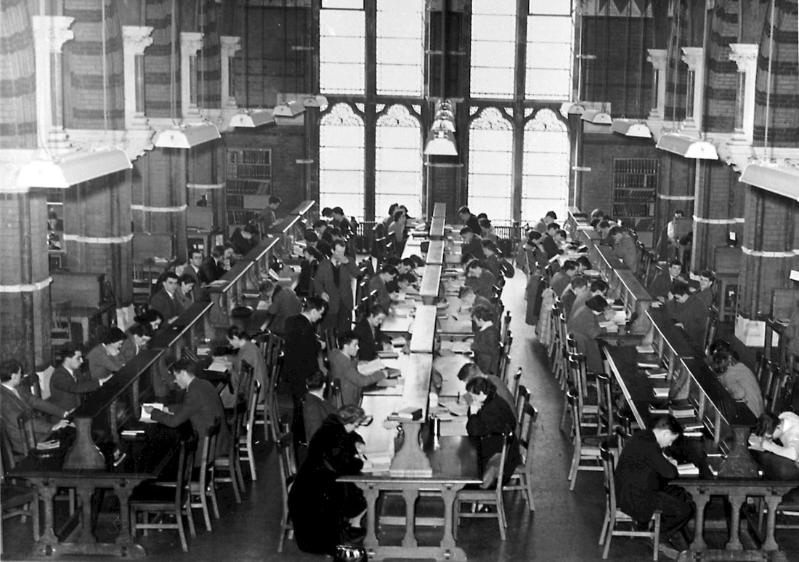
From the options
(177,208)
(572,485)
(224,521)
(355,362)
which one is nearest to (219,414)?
(224,521)

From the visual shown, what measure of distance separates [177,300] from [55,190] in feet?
24.6

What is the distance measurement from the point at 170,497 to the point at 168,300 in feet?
19.9

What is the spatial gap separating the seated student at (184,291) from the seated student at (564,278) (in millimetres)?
5275

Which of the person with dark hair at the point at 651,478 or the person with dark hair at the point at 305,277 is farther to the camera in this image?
the person with dark hair at the point at 305,277

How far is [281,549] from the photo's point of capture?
1165 centimetres

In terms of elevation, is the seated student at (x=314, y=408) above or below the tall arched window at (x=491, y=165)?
below

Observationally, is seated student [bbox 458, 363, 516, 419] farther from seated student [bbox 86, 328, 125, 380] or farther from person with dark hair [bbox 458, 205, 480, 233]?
person with dark hair [bbox 458, 205, 480, 233]

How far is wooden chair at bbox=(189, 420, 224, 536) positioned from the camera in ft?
39.1

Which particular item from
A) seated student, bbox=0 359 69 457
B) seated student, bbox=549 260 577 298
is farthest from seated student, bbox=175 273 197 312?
seated student, bbox=549 260 577 298

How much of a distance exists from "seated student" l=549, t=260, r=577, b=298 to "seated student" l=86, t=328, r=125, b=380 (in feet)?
24.7

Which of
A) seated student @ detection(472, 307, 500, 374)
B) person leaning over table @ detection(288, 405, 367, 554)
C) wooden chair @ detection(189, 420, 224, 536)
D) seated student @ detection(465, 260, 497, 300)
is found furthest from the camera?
seated student @ detection(465, 260, 497, 300)

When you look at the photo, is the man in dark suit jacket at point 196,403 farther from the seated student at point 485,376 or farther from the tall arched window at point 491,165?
the tall arched window at point 491,165

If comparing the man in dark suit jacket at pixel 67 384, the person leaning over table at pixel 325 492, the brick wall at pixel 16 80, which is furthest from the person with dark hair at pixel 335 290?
the person leaning over table at pixel 325 492

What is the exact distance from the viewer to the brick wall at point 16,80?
15445mm
